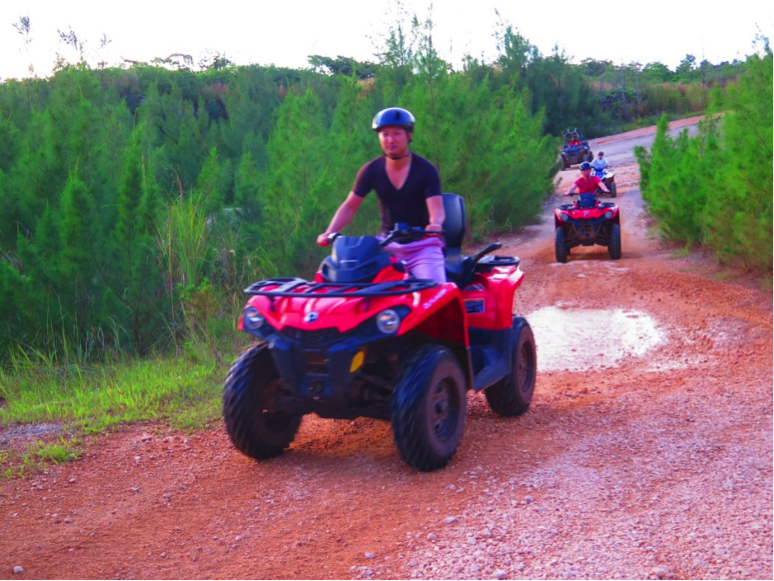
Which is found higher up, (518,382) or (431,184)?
(431,184)

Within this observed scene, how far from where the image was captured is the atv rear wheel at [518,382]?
578 cm

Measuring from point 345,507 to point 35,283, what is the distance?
5239mm

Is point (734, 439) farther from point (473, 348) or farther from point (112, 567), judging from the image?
point (112, 567)

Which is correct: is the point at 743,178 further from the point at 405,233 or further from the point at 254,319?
the point at 254,319

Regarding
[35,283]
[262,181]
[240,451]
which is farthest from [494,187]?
[240,451]

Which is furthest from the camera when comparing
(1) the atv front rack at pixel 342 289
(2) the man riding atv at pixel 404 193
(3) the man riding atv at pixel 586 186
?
(3) the man riding atv at pixel 586 186

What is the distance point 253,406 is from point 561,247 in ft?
34.3

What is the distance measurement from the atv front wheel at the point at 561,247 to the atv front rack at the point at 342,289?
10106mm

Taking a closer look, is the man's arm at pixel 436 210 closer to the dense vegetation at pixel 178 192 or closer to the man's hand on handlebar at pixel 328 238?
the man's hand on handlebar at pixel 328 238

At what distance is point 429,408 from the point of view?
452cm

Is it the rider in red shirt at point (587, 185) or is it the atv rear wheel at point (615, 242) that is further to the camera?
the rider in red shirt at point (587, 185)

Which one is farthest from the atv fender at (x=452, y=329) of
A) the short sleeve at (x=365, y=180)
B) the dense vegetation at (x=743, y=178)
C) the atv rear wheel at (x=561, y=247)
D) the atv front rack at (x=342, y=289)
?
the atv rear wheel at (x=561, y=247)

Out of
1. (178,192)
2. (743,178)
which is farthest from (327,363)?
(178,192)

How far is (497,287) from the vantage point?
5727mm
